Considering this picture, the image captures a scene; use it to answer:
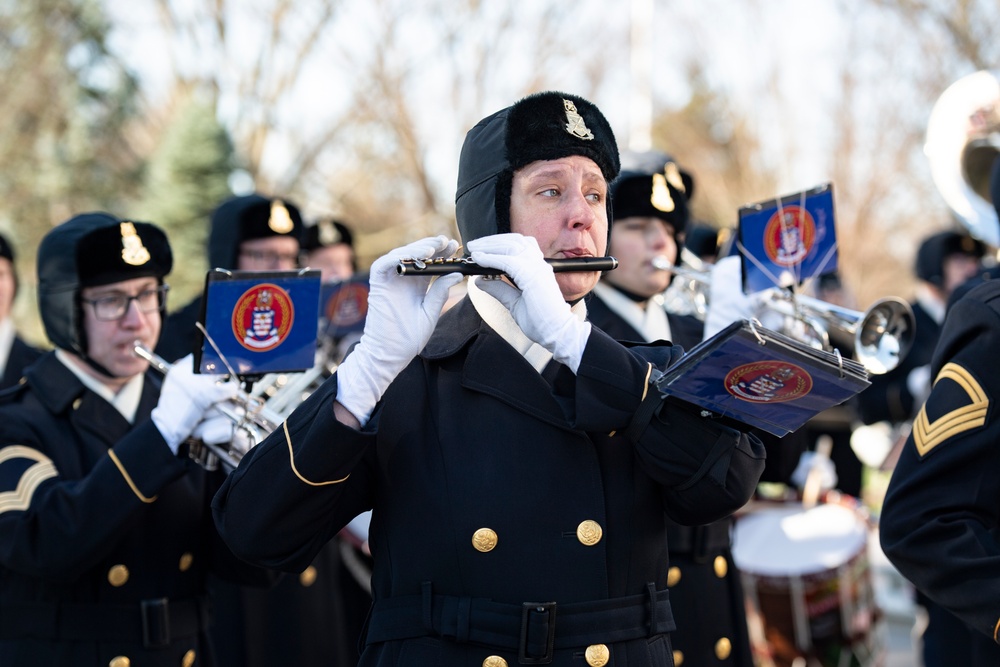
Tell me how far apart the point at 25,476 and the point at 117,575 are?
1.32 ft

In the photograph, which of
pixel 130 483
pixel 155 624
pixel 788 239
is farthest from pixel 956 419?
pixel 155 624

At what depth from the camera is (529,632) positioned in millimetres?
2660

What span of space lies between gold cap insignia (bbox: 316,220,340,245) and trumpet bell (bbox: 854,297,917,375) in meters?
4.32

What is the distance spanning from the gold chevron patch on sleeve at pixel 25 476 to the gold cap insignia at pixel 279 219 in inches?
108

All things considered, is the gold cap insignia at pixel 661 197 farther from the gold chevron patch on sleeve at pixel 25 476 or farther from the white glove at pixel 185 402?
the gold chevron patch on sleeve at pixel 25 476

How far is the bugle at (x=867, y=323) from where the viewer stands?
517 cm

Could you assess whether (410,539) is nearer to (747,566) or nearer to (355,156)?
(747,566)

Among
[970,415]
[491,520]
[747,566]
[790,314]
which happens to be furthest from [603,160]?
[747,566]

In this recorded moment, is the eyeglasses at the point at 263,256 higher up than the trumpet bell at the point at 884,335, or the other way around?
the eyeglasses at the point at 263,256

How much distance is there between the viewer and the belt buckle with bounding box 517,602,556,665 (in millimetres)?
2658

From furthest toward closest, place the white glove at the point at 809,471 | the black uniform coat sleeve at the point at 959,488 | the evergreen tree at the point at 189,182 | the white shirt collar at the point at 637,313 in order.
Result: the evergreen tree at the point at 189,182 → the white glove at the point at 809,471 → the white shirt collar at the point at 637,313 → the black uniform coat sleeve at the point at 959,488

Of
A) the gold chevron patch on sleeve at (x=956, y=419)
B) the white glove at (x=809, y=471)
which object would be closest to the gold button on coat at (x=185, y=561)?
the gold chevron patch on sleeve at (x=956, y=419)

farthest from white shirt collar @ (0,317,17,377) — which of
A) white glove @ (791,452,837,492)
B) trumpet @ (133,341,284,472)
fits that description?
white glove @ (791,452,837,492)

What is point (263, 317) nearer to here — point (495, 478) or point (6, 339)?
point (495, 478)
